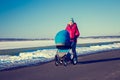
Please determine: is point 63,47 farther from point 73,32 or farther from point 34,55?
point 34,55

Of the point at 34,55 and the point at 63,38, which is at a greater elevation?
the point at 63,38

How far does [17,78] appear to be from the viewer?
9.62 metres

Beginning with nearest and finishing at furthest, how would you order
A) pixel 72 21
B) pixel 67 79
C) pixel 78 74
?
1. pixel 67 79
2. pixel 78 74
3. pixel 72 21

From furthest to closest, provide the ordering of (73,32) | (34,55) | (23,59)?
1. (34,55)
2. (23,59)
3. (73,32)

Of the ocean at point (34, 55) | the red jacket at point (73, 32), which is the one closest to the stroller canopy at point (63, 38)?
the red jacket at point (73, 32)

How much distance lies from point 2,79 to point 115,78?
3972 mm

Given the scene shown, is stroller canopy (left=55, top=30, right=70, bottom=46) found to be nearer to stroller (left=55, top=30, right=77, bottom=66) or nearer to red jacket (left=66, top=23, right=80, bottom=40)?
stroller (left=55, top=30, right=77, bottom=66)

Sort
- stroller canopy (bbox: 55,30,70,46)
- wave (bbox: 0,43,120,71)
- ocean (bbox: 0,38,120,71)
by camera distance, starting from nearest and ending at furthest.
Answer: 1. stroller canopy (bbox: 55,30,70,46)
2. wave (bbox: 0,43,120,71)
3. ocean (bbox: 0,38,120,71)

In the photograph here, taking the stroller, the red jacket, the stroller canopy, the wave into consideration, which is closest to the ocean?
the wave

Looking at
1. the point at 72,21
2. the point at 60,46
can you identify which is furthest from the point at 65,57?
the point at 72,21

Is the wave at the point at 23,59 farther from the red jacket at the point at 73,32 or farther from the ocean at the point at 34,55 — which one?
the red jacket at the point at 73,32

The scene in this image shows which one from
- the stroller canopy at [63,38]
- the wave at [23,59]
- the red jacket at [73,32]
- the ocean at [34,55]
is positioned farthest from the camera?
the ocean at [34,55]

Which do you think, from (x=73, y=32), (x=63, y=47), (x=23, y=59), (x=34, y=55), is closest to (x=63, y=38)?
(x=63, y=47)

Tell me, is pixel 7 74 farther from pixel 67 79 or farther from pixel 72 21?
pixel 72 21
